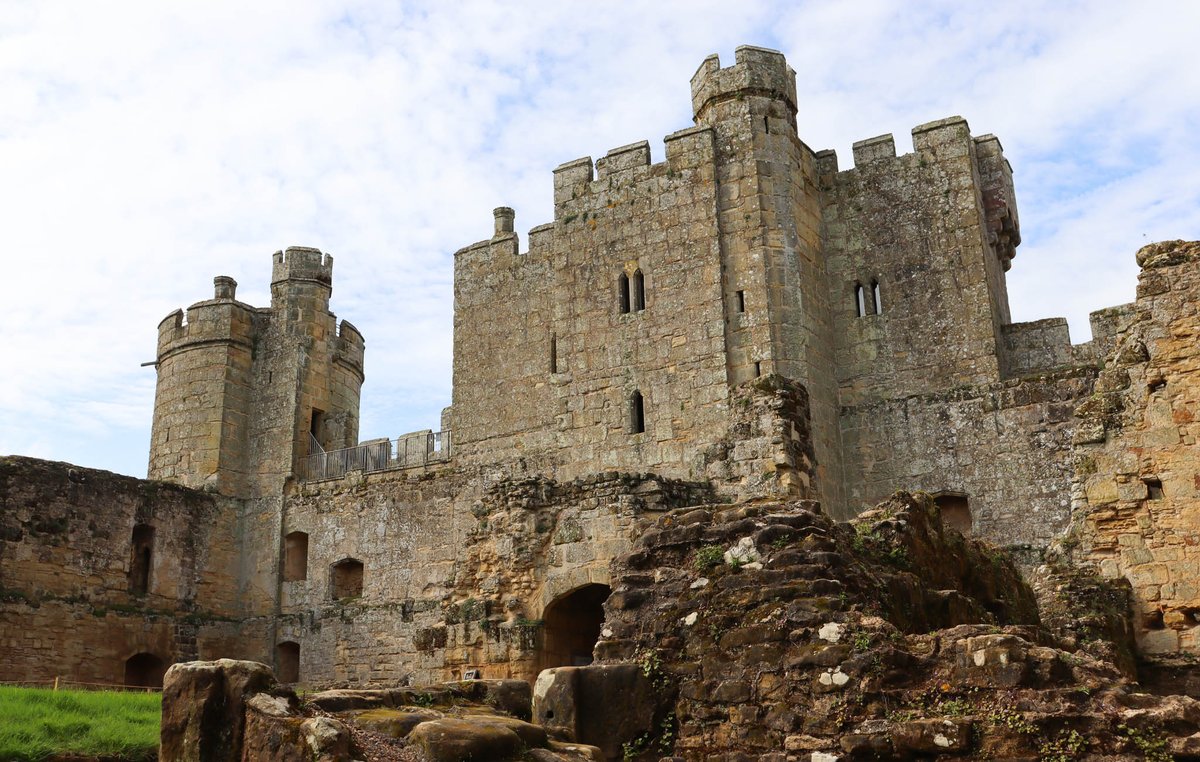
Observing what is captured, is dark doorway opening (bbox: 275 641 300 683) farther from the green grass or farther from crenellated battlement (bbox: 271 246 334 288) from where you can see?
the green grass

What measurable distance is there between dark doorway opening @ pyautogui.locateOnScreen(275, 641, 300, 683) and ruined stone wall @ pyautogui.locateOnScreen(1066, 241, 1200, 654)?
17.7 metres

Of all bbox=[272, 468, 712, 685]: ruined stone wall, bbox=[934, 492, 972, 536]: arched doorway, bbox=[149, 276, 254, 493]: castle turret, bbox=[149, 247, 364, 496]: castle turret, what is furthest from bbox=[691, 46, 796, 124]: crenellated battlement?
bbox=[149, 276, 254, 493]: castle turret

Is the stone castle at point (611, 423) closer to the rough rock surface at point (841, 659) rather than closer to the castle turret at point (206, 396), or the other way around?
the castle turret at point (206, 396)

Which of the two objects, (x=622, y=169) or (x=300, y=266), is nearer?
(x=622, y=169)

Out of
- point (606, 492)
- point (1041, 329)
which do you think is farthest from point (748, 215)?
point (606, 492)

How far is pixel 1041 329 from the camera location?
66.6ft

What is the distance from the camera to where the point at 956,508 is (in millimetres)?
19375

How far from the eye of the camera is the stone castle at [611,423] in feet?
43.3

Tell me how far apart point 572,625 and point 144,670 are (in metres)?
13.9

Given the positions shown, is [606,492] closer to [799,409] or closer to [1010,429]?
[799,409]

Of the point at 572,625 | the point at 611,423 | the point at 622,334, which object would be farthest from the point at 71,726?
the point at 622,334

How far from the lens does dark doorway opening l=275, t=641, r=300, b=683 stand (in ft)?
82.2

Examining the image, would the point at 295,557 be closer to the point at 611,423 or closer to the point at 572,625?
the point at 611,423

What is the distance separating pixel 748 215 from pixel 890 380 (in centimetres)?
383
